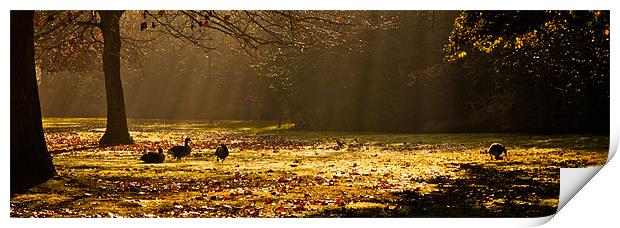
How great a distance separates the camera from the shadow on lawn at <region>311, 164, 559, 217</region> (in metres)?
11.7

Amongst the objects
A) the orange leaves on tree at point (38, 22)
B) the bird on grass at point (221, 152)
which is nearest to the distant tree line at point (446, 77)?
the bird on grass at point (221, 152)

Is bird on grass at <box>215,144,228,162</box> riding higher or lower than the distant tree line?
lower

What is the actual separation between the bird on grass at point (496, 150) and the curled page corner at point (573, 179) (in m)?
1.01

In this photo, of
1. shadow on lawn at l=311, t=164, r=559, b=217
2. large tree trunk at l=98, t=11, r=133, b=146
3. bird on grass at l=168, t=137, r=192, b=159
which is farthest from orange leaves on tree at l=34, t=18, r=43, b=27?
shadow on lawn at l=311, t=164, r=559, b=217

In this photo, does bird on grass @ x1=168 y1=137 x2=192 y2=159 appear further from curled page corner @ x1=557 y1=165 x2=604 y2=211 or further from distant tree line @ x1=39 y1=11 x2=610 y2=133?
curled page corner @ x1=557 y1=165 x2=604 y2=211

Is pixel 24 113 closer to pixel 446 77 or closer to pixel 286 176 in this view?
pixel 286 176

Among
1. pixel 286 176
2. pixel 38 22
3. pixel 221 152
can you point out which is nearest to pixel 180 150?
pixel 221 152

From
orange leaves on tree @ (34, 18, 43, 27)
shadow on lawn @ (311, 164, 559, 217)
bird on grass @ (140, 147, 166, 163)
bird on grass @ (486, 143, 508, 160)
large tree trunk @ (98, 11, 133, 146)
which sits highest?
orange leaves on tree @ (34, 18, 43, 27)

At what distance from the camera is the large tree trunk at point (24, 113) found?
1191 cm

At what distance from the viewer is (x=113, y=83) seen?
42.8 feet

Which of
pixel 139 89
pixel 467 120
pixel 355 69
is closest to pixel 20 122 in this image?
pixel 139 89

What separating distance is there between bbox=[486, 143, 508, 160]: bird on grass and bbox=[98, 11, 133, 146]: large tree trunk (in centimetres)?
602

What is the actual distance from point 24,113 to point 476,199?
7035 millimetres

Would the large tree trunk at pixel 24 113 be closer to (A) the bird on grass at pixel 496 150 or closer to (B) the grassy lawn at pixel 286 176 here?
(B) the grassy lawn at pixel 286 176
